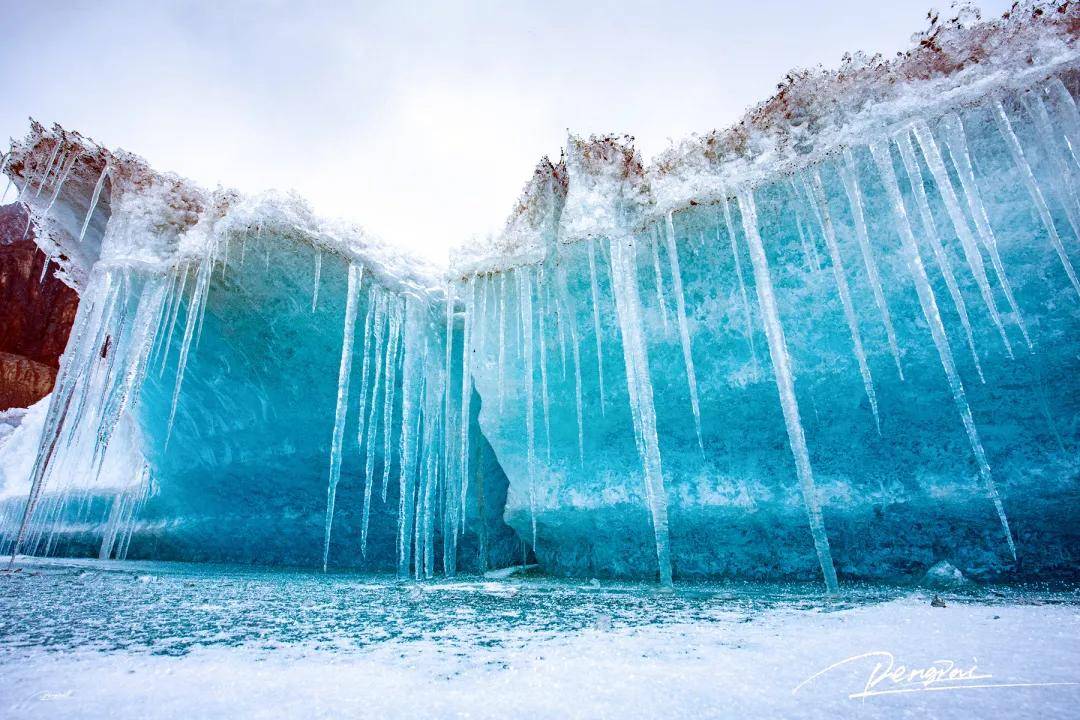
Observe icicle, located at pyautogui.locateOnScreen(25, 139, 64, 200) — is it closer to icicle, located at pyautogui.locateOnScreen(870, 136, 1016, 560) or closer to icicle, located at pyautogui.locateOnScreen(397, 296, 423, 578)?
icicle, located at pyautogui.locateOnScreen(397, 296, 423, 578)

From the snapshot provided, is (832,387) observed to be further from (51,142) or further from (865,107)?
(51,142)

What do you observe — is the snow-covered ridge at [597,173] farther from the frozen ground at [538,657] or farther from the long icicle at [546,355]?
the frozen ground at [538,657]

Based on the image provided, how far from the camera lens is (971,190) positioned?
4.19 meters

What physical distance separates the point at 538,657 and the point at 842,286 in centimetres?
420

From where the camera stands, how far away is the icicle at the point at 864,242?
4.47 meters

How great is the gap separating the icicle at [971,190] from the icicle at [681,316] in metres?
2.39

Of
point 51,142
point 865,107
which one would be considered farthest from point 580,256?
point 51,142

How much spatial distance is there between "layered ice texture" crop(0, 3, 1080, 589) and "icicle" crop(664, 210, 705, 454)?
57mm

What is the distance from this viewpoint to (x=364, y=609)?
3.38 metres

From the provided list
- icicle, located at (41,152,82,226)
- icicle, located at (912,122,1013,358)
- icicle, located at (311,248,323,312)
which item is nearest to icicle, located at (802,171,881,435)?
icicle, located at (912,122,1013,358)

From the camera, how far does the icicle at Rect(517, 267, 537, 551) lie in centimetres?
601

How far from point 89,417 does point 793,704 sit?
1191 cm

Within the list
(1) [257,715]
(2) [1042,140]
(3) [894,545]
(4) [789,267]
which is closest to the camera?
(1) [257,715]

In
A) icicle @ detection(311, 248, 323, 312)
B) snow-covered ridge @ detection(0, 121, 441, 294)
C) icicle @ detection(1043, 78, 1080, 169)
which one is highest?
snow-covered ridge @ detection(0, 121, 441, 294)
